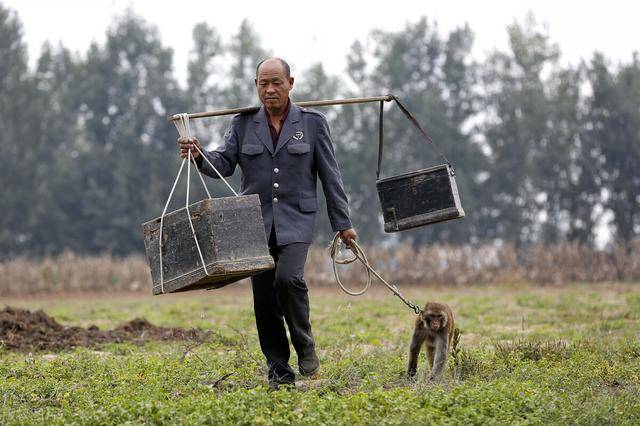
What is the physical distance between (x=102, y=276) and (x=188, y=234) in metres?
25.9

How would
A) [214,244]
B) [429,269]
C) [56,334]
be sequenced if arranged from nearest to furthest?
[214,244] → [56,334] → [429,269]

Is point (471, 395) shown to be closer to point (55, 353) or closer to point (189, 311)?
point (55, 353)

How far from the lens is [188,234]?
6.48 meters

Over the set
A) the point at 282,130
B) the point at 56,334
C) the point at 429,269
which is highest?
the point at 282,130

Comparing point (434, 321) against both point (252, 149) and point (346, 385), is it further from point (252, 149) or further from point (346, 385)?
point (252, 149)

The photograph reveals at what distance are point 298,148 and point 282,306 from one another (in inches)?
47.4

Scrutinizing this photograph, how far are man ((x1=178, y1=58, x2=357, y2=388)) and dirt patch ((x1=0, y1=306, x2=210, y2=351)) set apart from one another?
391 cm

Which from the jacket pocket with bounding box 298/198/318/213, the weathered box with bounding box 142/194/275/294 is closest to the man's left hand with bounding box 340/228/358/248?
the jacket pocket with bounding box 298/198/318/213

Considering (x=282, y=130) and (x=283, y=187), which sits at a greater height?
(x=282, y=130)

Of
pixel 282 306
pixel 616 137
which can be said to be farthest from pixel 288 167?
pixel 616 137

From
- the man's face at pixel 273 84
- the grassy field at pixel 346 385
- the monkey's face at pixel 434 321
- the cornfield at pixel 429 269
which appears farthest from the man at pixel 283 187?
the cornfield at pixel 429 269

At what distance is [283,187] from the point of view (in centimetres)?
713

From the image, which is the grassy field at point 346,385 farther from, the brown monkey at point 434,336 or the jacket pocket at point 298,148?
the jacket pocket at point 298,148

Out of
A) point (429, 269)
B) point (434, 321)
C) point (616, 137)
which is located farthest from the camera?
point (616, 137)
